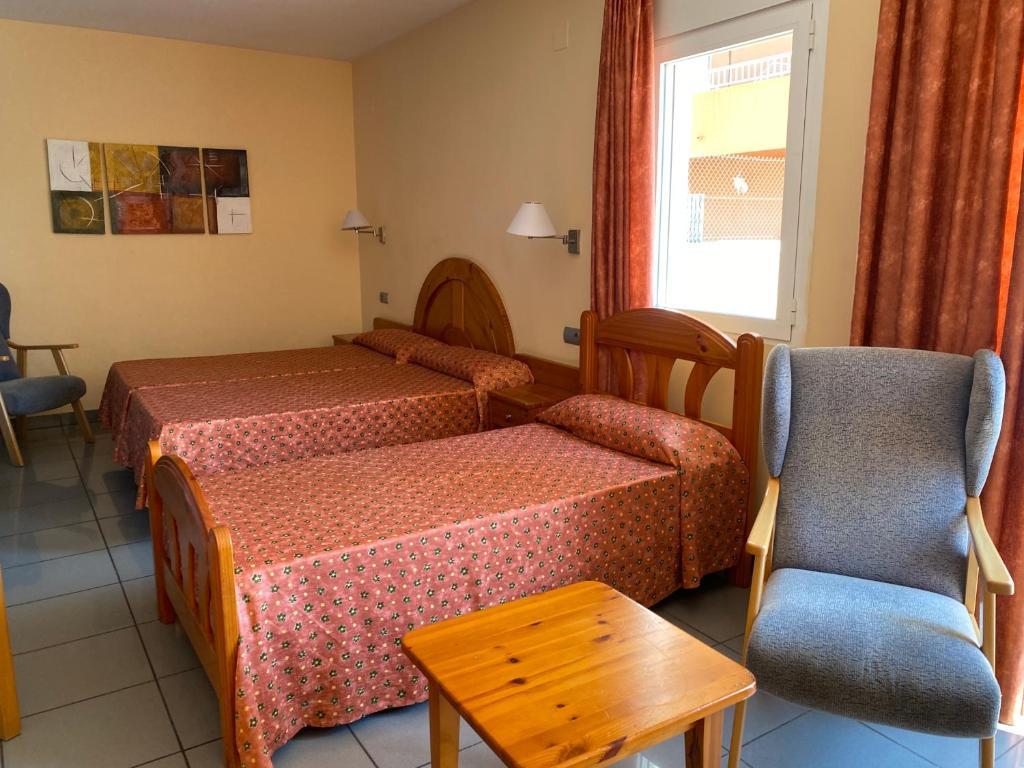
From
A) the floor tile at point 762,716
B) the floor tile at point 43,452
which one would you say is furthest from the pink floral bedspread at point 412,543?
the floor tile at point 43,452

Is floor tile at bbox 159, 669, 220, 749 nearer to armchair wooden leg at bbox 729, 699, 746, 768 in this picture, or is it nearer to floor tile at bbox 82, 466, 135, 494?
armchair wooden leg at bbox 729, 699, 746, 768

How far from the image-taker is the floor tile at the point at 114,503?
357 cm

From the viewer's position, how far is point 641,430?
2.70 meters

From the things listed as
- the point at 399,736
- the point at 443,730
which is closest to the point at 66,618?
the point at 399,736

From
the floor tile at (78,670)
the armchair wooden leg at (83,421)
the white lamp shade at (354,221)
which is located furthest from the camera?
the white lamp shade at (354,221)

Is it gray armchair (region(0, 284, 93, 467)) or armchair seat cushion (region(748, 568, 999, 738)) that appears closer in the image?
armchair seat cushion (region(748, 568, 999, 738))

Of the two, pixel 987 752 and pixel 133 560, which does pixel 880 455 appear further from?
pixel 133 560

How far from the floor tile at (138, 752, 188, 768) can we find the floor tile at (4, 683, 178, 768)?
19 mm

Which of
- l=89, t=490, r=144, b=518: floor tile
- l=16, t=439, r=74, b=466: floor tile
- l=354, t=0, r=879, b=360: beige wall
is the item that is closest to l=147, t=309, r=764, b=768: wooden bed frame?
l=354, t=0, r=879, b=360: beige wall

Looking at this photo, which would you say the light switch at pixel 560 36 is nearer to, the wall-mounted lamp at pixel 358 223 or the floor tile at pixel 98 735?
the wall-mounted lamp at pixel 358 223

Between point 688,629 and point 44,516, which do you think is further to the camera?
point 44,516

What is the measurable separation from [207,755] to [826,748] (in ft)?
5.13

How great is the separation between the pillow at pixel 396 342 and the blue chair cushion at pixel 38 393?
1.63 metres

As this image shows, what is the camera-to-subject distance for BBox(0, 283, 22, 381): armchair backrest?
4355 mm
